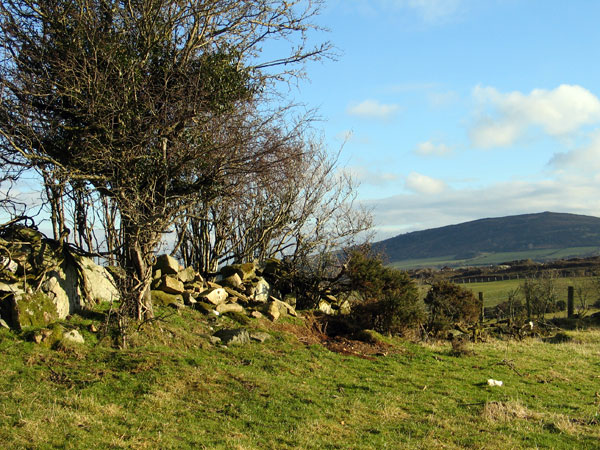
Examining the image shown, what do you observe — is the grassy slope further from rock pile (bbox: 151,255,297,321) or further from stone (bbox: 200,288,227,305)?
stone (bbox: 200,288,227,305)

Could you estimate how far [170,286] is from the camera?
52.2ft

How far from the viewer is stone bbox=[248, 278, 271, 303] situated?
60.2 ft

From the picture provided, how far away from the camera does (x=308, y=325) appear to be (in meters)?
17.5

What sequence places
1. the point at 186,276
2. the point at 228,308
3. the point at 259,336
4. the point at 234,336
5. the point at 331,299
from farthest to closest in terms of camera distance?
the point at 331,299
the point at 186,276
the point at 228,308
the point at 259,336
the point at 234,336

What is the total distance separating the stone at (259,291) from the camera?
18344 mm

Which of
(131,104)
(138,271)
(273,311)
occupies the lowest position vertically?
(273,311)

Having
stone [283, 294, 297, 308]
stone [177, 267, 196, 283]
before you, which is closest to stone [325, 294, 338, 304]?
stone [283, 294, 297, 308]

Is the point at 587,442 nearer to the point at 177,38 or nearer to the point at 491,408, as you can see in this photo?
the point at 491,408

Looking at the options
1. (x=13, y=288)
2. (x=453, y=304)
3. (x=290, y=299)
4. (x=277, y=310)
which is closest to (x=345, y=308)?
(x=290, y=299)

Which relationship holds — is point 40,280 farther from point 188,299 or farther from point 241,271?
point 241,271

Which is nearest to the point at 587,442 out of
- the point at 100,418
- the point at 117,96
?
the point at 100,418

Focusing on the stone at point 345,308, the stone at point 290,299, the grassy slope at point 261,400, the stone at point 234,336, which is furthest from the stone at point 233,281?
the stone at point 234,336

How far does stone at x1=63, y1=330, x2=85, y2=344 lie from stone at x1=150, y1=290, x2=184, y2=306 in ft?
12.0

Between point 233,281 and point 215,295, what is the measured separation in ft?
6.11
